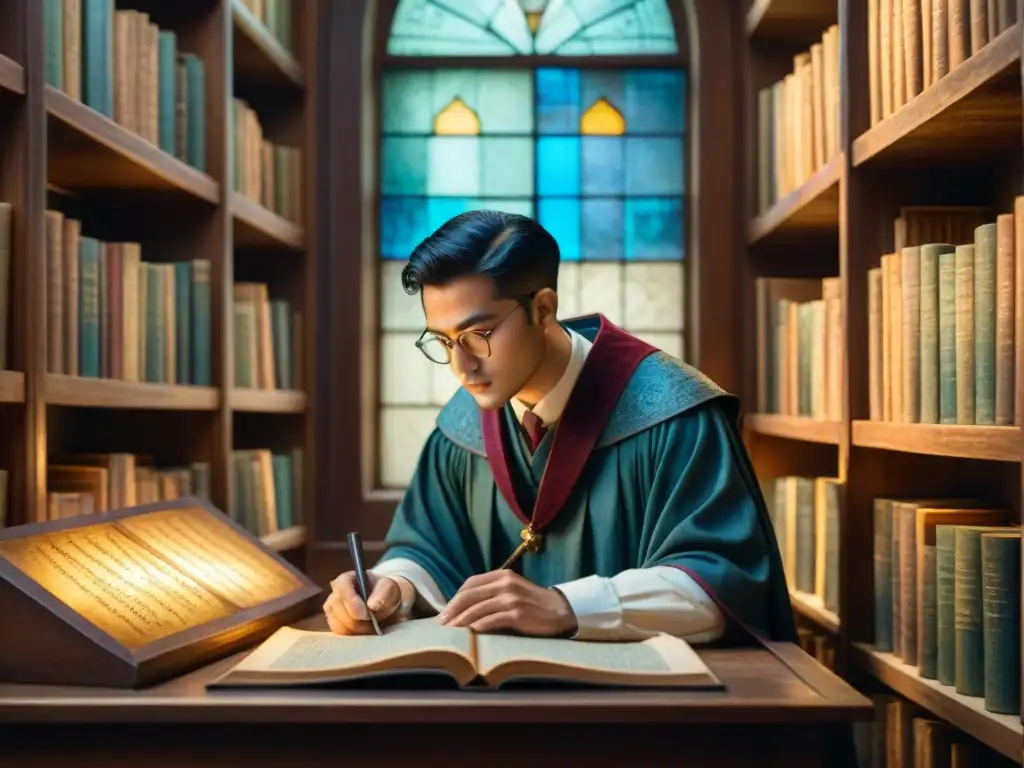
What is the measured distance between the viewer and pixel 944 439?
246 cm

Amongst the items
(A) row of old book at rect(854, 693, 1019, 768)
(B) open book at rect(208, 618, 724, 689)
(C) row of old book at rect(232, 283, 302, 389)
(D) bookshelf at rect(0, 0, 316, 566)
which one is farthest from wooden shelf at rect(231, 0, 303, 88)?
(A) row of old book at rect(854, 693, 1019, 768)

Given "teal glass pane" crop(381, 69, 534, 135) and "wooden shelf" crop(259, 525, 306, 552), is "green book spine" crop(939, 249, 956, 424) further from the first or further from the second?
"teal glass pane" crop(381, 69, 534, 135)

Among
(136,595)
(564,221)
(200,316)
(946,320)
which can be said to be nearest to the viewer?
(136,595)

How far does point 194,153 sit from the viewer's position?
11.9 feet

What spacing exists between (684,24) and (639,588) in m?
3.35

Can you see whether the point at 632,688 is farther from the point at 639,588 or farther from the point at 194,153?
the point at 194,153

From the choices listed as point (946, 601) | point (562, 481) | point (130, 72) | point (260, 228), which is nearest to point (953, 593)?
point (946, 601)

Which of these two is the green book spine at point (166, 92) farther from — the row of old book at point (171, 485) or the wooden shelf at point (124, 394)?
the row of old book at point (171, 485)

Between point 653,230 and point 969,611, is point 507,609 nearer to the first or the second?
point 969,611

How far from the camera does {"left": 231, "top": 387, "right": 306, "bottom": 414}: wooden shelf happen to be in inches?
154

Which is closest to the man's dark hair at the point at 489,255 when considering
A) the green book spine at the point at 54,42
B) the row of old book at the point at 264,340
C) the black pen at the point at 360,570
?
the black pen at the point at 360,570

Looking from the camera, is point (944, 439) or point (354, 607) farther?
point (944, 439)

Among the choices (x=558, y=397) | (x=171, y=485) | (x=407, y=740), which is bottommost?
(x=407, y=740)

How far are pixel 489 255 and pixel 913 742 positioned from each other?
1.45 m
